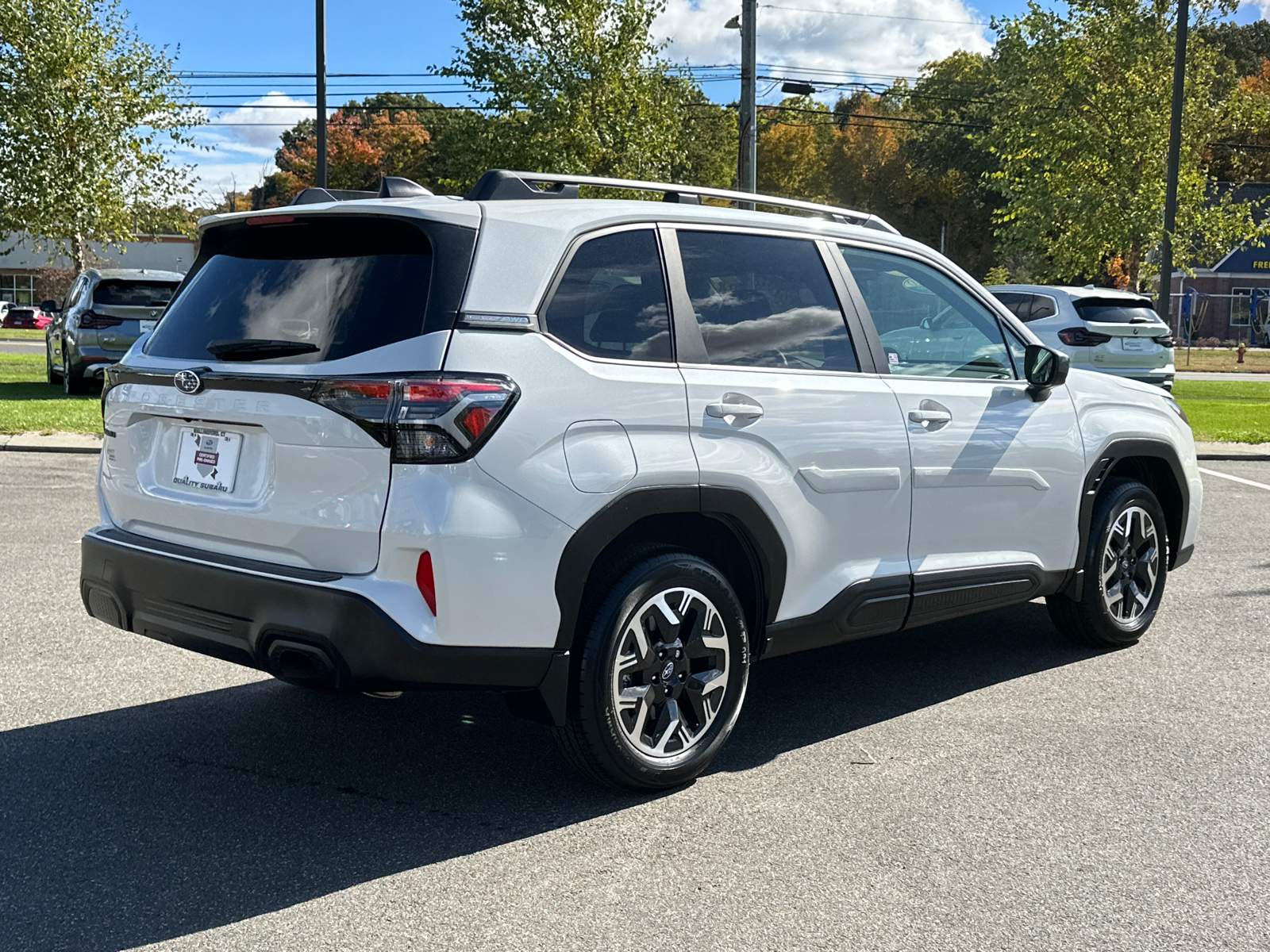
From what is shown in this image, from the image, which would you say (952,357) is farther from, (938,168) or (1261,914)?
(938,168)

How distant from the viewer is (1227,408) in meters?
22.0

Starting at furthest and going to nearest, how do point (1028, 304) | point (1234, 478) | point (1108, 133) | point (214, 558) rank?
point (1108, 133) < point (1028, 304) < point (1234, 478) < point (214, 558)

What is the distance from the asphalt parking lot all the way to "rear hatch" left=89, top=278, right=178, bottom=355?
1249cm

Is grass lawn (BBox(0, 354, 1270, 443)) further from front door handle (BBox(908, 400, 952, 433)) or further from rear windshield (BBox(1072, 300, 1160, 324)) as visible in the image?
front door handle (BBox(908, 400, 952, 433))

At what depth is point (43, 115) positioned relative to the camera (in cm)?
2591

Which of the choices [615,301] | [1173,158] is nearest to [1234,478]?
[615,301]

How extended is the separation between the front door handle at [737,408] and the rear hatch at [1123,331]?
513 inches

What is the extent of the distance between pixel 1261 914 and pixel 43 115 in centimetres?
2751

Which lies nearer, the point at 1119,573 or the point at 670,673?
the point at 670,673

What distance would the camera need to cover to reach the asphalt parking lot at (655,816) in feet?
10.6

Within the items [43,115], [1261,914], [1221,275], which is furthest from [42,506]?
[1221,275]

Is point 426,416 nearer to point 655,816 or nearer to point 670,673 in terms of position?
point 670,673

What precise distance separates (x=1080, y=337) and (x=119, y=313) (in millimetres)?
12529

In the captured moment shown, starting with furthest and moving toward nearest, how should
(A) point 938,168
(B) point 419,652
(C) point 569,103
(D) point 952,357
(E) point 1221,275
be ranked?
(A) point 938,168
(E) point 1221,275
(C) point 569,103
(D) point 952,357
(B) point 419,652
